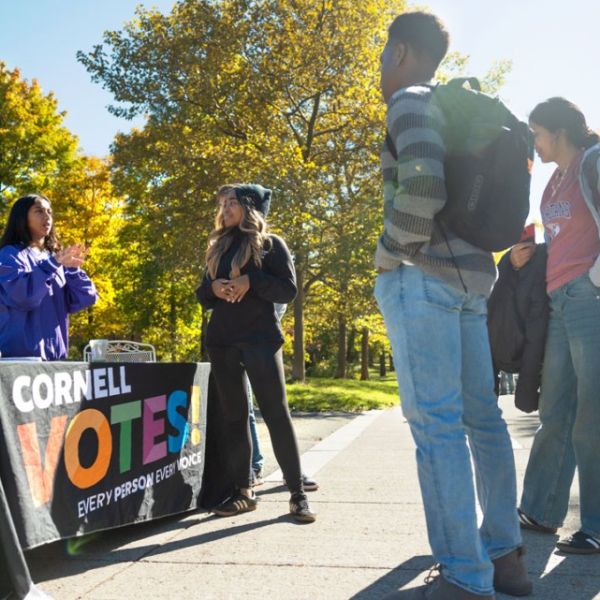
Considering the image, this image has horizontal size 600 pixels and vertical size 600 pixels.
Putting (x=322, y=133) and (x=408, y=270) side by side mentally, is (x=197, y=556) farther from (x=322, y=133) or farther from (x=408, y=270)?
(x=322, y=133)

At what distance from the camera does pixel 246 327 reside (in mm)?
4234

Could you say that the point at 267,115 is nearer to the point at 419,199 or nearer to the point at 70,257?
the point at 70,257

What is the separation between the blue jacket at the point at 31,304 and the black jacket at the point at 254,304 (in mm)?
972

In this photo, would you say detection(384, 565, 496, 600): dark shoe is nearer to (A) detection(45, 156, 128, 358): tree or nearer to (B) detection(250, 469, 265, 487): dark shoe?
(B) detection(250, 469, 265, 487): dark shoe

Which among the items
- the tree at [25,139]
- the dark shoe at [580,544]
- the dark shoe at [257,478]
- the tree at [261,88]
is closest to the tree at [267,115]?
the tree at [261,88]

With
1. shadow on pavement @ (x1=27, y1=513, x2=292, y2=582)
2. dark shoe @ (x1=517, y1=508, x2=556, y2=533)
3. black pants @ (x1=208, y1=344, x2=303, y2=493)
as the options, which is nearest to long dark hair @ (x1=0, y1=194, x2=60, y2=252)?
black pants @ (x1=208, y1=344, x2=303, y2=493)

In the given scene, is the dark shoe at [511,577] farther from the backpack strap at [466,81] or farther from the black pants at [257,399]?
the backpack strap at [466,81]

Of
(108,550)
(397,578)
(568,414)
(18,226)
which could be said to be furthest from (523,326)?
(18,226)

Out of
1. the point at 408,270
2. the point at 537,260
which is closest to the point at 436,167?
the point at 408,270

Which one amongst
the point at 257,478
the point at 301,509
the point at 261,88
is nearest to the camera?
the point at 301,509

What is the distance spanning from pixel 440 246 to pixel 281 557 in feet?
5.46

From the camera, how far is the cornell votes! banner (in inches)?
113

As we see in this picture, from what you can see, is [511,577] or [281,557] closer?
[511,577]

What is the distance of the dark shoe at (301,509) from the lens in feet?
12.9
